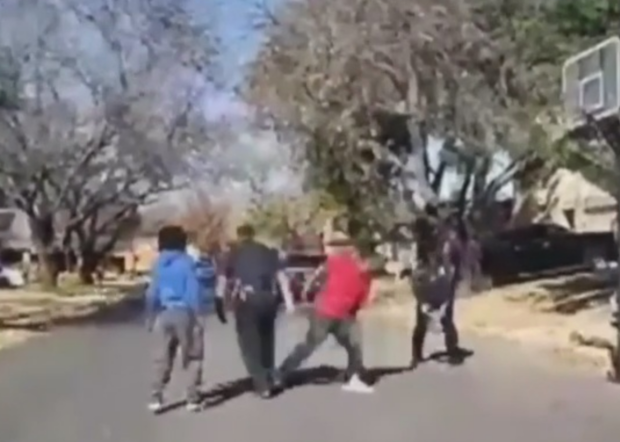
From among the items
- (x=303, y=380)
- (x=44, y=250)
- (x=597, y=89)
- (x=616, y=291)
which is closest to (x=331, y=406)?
(x=303, y=380)

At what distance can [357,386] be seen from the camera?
13.5 meters

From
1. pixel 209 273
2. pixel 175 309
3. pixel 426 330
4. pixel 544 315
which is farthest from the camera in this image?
pixel 544 315

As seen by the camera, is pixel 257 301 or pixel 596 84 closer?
pixel 257 301

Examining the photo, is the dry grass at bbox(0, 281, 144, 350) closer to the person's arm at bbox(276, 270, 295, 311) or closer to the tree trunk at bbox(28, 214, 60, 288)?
the tree trunk at bbox(28, 214, 60, 288)

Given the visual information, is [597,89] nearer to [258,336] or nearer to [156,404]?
[258,336]

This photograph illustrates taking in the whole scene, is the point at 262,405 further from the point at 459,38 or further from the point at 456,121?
the point at 456,121

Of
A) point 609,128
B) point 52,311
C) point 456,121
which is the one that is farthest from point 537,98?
point 52,311

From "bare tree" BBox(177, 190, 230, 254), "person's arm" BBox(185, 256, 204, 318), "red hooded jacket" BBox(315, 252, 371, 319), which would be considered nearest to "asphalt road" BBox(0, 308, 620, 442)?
"red hooded jacket" BBox(315, 252, 371, 319)

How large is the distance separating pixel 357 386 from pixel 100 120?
85.5 feet

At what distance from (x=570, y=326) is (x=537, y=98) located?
3826 millimetres

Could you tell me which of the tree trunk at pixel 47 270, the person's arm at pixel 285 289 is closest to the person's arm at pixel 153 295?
the person's arm at pixel 285 289

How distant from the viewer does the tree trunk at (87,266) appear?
158ft

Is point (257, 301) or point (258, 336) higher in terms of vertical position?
point (257, 301)

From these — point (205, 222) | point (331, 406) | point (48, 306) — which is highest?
point (205, 222)
